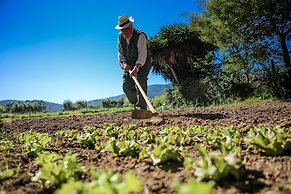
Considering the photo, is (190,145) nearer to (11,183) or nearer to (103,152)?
(103,152)

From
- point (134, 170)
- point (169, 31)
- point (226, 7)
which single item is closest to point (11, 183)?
point (134, 170)

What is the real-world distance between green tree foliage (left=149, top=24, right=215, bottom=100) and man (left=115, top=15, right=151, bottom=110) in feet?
40.7

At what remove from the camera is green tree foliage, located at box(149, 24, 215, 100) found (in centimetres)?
1953

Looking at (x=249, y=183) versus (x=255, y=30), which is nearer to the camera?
(x=249, y=183)

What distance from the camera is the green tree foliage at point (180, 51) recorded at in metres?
19.5

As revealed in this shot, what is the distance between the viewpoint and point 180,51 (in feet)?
64.6

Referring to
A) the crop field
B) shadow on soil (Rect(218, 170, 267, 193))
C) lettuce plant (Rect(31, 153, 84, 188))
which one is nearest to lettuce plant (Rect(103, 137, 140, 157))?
the crop field

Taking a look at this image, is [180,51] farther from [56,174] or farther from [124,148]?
[56,174]

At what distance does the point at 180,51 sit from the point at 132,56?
13.4 metres

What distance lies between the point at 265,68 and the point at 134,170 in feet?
45.4

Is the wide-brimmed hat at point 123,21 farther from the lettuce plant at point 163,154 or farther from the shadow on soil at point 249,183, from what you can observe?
the shadow on soil at point 249,183

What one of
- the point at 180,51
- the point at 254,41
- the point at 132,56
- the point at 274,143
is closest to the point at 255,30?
the point at 254,41

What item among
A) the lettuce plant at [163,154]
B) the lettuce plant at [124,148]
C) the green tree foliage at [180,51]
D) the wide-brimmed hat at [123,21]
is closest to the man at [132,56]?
the wide-brimmed hat at [123,21]

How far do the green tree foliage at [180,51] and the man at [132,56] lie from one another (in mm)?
12403
